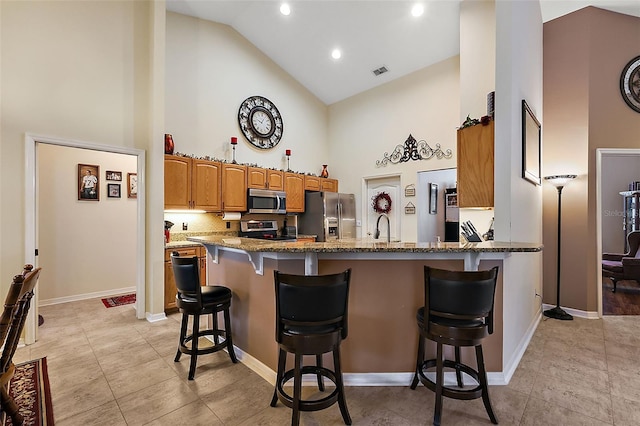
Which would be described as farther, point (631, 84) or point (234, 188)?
point (234, 188)

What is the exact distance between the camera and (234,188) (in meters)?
4.61

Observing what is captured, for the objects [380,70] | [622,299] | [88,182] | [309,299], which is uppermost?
[380,70]

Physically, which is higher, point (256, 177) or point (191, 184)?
point (256, 177)

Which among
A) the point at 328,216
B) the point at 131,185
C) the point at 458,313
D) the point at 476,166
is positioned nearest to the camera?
the point at 458,313

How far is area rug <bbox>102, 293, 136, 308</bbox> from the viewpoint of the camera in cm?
417

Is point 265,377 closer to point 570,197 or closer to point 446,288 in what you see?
point 446,288

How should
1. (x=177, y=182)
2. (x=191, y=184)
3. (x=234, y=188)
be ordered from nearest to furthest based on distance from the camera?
(x=177, y=182)
(x=191, y=184)
(x=234, y=188)

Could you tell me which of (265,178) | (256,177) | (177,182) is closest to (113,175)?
(177,182)

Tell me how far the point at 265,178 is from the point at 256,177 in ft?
0.62

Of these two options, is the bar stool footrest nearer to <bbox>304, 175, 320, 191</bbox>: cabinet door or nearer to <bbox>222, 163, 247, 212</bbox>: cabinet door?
<bbox>222, 163, 247, 212</bbox>: cabinet door

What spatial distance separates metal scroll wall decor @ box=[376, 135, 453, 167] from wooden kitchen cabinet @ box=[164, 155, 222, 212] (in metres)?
2.99

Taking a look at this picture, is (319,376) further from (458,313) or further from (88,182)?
(88,182)

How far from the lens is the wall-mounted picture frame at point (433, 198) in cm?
499

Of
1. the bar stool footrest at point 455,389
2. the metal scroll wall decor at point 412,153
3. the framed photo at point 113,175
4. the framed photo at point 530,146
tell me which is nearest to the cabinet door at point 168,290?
the framed photo at point 113,175
